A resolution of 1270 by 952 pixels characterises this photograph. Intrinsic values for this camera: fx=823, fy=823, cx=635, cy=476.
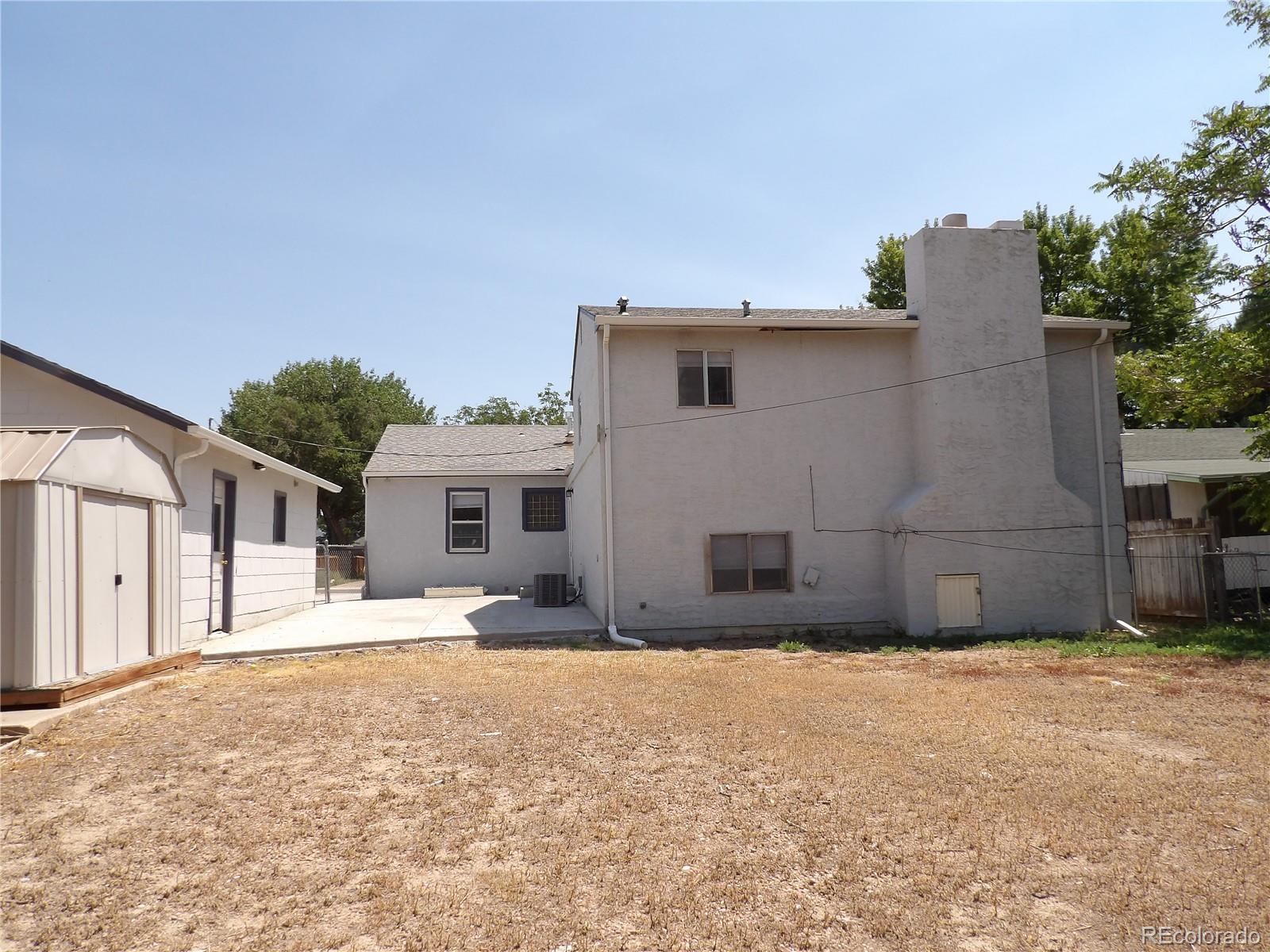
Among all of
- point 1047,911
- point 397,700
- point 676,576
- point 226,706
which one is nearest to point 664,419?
point 676,576

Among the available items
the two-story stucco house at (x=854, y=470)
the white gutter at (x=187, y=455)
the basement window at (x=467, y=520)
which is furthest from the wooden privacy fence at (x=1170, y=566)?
the white gutter at (x=187, y=455)

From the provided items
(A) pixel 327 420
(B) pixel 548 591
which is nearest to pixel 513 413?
(A) pixel 327 420

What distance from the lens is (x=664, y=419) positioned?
511 inches

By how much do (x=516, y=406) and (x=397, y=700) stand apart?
49.1 m

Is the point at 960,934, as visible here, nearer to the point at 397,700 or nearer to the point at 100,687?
the point at 397,700

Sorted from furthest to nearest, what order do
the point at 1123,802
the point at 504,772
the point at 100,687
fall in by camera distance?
the point at 100,687 → the point at 504,772 → the point at 1123,802

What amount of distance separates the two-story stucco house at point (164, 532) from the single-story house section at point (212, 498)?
0.02m

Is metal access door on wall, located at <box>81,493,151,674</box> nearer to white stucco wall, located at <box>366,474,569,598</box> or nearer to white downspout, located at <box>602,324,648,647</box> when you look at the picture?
white downspout, located at <box>602,324,648,647</box>

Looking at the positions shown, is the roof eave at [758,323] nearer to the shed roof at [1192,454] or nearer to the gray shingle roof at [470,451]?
the gray shingle roof at [470,451]

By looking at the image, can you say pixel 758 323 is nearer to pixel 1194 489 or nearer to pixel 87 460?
pixel 87 460

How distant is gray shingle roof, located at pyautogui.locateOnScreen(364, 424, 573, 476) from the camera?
20.8 metres

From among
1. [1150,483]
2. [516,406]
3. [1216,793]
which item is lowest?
[1216,793]

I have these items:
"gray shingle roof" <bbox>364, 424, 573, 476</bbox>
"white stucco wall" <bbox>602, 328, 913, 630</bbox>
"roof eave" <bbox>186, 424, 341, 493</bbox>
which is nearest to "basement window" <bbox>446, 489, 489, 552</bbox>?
"gray shingle roof" <bbox>364, 424, 573, 476</bbox>

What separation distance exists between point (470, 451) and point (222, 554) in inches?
396
